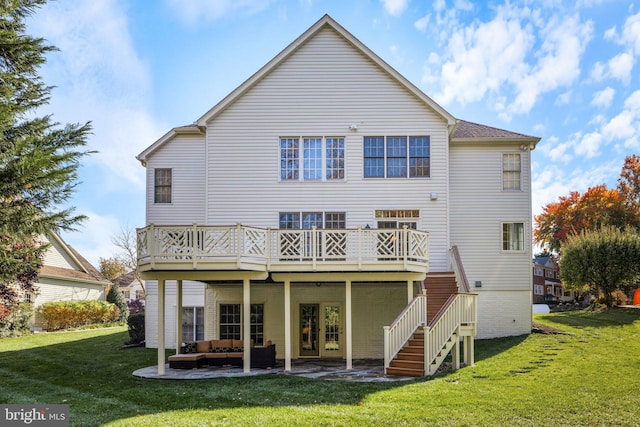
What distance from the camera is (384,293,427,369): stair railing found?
52.7 ft

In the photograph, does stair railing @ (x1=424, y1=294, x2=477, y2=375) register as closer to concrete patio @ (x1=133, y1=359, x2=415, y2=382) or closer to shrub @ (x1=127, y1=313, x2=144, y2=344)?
concrete patio @ (x1=133, y1=359, x2=415, y2=382)

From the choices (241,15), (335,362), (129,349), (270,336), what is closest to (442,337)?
(335,362)

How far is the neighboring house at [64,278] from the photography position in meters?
35.1

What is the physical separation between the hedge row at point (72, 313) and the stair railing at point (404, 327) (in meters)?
24.6

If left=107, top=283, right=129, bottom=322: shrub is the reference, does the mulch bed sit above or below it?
above

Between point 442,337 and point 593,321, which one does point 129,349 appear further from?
point 593,321

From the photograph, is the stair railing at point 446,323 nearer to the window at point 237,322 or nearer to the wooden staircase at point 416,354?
the wooden staircase at point 416,354

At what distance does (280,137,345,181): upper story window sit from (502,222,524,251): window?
6.93m

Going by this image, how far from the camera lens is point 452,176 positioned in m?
23.3

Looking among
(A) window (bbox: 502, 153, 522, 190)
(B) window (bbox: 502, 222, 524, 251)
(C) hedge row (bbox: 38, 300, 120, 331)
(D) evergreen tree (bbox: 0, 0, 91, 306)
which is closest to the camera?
(D) evergreen tree (bbox: 0, 0, 91, 306)

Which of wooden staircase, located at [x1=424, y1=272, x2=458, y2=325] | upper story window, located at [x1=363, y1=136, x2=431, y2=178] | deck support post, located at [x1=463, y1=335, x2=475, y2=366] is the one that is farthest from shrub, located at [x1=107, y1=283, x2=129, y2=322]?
deck support post, located at [x1=463, y1=335, x2=475, y2=366]

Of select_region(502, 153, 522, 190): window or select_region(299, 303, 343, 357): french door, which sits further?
select_region(502, 153, 522, 190): window

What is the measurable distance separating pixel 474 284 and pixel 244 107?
36.0 feet

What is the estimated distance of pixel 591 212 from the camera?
1902 inches
